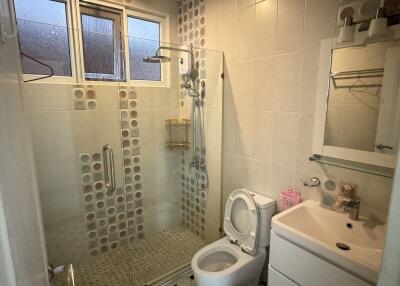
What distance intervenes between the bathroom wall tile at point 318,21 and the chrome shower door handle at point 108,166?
1858 mm

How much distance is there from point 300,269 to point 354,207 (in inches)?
19.2

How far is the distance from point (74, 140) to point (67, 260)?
1.12m

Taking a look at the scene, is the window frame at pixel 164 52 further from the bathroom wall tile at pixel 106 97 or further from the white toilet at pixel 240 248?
the white toilet at pixel 240 248

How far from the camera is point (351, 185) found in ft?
4.59

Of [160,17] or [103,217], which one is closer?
[103,217]

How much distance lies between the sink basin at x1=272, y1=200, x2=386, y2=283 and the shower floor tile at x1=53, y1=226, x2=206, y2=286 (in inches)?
52.9

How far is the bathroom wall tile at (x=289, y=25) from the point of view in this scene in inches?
60.3

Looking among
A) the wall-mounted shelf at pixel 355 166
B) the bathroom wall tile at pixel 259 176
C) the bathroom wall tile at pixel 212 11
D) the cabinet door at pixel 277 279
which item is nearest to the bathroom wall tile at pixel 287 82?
the wall-mounted shelf at pixel 355 166

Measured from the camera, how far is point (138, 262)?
226 centimetres

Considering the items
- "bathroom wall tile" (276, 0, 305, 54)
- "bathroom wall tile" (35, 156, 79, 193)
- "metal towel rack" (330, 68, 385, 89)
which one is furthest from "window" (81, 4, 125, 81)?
"metal towel rack" (330, 68, 385, 89)

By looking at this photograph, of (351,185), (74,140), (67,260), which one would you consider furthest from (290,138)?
(67,260)

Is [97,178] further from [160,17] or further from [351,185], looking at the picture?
[351,185]

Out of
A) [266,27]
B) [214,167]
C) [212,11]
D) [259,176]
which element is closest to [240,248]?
[259,176]

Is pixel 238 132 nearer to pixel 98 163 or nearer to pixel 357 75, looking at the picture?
pixel 357 75
